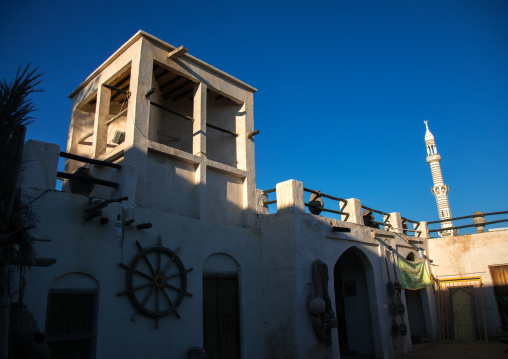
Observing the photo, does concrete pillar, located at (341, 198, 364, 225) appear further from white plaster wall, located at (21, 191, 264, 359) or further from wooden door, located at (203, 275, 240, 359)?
white plaster wall, located at (21, 191, 264, 359)

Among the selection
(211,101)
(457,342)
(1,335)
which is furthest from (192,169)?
(457,342)

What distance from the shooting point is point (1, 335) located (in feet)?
12.0

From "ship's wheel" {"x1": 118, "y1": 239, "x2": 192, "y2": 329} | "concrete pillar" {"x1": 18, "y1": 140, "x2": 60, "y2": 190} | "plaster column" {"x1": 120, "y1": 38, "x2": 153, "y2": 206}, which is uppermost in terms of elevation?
"plaster column" {"x1": 120, "y1": 38, "x2": 153, "y2": 206}

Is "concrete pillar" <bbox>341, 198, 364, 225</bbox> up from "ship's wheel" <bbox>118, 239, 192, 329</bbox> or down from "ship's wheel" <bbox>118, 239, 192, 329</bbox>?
up

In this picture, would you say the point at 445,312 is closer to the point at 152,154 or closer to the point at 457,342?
the point at 457,342

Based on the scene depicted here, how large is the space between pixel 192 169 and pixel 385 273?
Result: 24.5ft

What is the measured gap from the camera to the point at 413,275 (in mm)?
14305

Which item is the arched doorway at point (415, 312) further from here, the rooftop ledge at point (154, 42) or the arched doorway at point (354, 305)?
the rooftop ledge at point (154, 42)

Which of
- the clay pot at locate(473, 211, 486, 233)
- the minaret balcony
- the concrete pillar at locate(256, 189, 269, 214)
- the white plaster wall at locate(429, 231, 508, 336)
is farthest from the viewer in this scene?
the minaret balcony

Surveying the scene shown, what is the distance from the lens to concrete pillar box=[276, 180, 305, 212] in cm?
1026

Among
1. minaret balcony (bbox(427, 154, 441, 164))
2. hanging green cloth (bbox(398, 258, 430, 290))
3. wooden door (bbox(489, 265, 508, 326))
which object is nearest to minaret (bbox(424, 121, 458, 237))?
minaret balcony (bbox(427, 154, 441, 164))

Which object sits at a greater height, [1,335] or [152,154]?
[152,154]

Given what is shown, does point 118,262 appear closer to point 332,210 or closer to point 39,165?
point 39,165

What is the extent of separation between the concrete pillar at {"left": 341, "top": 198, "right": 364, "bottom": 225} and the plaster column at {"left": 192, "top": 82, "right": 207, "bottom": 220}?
5402 millimetres
